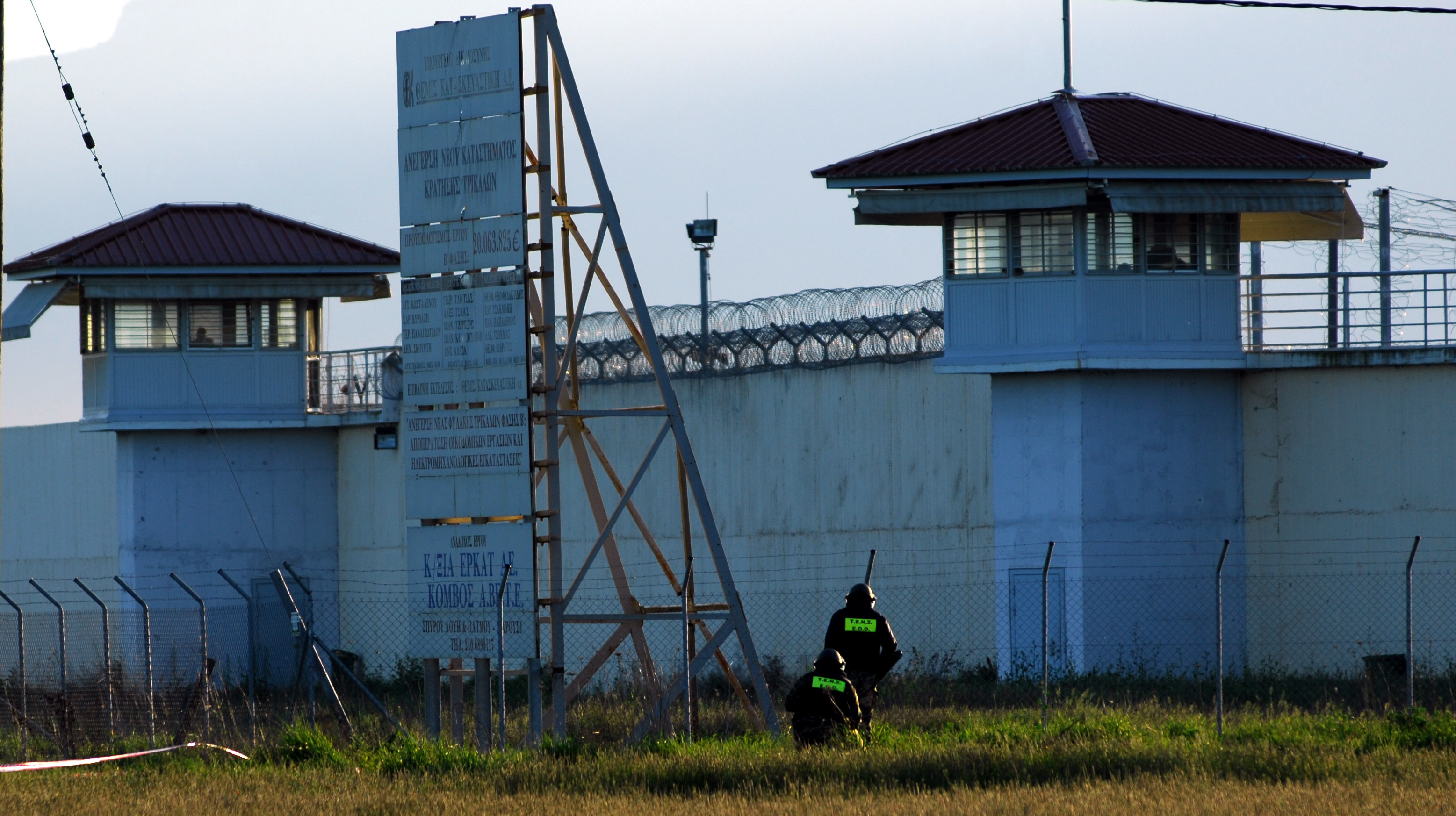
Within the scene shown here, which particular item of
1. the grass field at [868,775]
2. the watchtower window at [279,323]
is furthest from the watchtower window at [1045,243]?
the watchtower window at [279,323]

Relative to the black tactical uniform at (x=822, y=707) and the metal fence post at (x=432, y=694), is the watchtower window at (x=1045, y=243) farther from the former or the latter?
the metal fence post at (x=432, y=694)

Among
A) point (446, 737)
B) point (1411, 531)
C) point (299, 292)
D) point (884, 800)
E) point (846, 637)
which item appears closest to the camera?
point (884, 800)

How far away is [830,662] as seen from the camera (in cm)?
1332

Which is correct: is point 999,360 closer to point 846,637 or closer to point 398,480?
point 846,637

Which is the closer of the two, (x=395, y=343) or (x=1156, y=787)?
(x=1156, y=787)

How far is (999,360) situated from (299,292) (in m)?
11.3

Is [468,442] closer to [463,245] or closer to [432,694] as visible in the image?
[463,245]

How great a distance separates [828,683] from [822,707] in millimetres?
280

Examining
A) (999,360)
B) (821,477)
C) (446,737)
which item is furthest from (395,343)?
(446,737)

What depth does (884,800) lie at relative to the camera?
1145cm

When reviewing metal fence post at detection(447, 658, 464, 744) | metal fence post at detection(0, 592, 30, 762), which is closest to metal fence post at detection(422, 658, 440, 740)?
metal fence post at detection(447, 658, 464, 744)

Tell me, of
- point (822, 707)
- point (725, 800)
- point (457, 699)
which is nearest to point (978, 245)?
point (457, 699)

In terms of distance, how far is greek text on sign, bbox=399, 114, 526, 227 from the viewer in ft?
49.8

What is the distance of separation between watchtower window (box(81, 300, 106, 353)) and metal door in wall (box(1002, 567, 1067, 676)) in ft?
45.8
